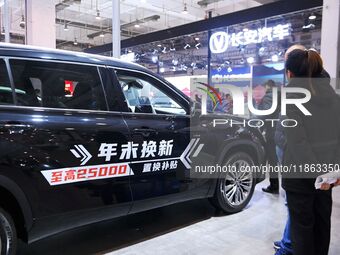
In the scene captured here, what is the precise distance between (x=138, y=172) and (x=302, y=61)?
1.43 m

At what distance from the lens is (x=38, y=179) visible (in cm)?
222

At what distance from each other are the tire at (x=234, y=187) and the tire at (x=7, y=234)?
191 cm

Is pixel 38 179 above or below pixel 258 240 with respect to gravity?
above

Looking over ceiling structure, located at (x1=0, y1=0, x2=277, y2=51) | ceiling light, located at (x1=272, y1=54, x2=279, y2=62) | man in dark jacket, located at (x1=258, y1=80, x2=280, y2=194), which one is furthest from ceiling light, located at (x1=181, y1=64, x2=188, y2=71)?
man in dark jacket, located at (x1=258, y1=80, x2=280, y2=194)

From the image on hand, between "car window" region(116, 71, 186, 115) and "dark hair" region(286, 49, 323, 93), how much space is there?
1.28m

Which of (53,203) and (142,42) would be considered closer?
(53,203)

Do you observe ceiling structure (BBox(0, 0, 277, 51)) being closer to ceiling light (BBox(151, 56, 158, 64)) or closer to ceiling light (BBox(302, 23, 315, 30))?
ceiling light (BBox(302, 23, 315, 30))

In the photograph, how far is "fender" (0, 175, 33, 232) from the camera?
208 cm

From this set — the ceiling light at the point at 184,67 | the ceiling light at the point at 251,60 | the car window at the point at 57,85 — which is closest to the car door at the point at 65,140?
the car window at the point at 57,85

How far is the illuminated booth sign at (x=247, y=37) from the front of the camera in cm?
907

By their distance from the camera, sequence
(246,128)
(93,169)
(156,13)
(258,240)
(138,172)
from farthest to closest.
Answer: (156,13) → (246,128) → (258,240) → (138,172) → (93,169)

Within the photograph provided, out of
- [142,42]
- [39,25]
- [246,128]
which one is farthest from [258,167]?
[142,42]

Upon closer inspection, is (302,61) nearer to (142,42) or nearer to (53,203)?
(53,203)

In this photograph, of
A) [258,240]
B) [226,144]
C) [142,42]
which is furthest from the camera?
[142,42]
